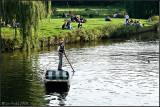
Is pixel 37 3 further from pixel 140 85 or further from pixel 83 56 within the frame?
pixel 140 85

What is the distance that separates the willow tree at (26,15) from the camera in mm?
37391

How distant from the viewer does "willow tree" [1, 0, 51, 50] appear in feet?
123

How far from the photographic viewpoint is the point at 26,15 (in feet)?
124

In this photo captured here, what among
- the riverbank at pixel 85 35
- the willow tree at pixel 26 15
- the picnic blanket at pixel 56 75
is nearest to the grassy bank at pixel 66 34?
the riverbank at pixel 85 35

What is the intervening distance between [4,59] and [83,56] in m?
7.90

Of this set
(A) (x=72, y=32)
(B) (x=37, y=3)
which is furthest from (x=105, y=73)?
(A) (x=72, y=32)

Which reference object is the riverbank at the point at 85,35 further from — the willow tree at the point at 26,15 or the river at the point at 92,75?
the willow tree at the point at 26,15

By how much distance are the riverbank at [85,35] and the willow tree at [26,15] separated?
322 centimetres

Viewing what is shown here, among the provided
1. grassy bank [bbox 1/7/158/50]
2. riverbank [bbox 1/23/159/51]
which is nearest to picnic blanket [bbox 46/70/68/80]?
riverbank [bbox 1/23/159/51]

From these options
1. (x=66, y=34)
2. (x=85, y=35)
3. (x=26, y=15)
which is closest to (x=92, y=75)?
(x=26, y=15)

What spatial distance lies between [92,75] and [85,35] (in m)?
22.2

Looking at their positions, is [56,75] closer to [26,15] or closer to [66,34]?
[26,15]

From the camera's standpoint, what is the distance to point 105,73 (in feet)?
108

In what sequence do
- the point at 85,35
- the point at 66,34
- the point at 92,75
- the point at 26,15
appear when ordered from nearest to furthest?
1. the point at 92,75
2. the point at 26,15
3. the point at 66,34
4. the point at 85,35
